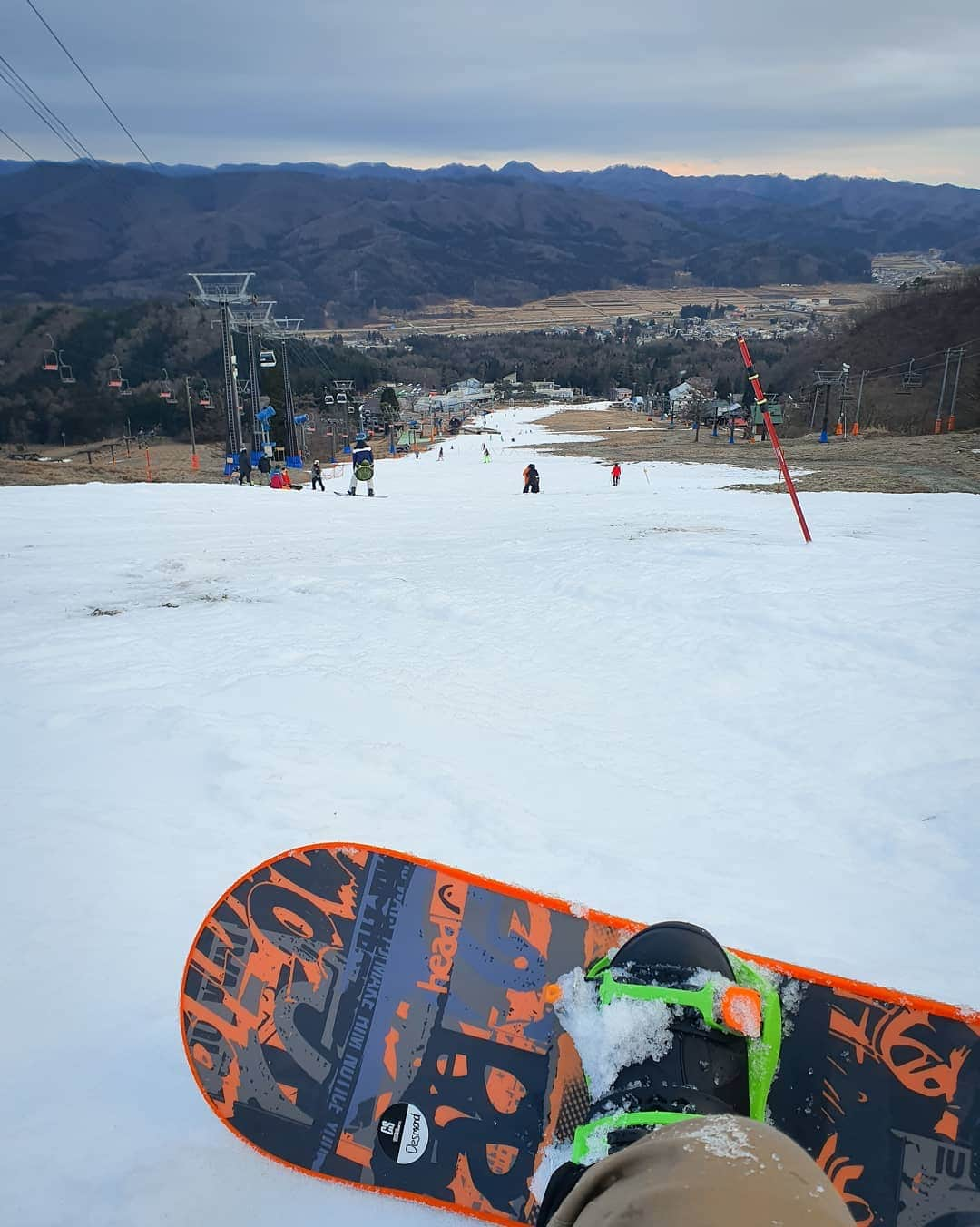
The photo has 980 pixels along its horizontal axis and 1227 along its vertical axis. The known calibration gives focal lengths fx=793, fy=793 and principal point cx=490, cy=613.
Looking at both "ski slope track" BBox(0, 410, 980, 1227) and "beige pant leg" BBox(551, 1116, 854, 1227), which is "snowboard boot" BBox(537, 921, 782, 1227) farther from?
"ski slope track" BBox(0, 410, 980, 1227)

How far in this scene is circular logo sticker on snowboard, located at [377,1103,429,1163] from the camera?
2.39 m

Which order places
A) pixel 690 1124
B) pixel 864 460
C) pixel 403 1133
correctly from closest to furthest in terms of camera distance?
pixel 690 1124 → pixel 403 1133 → pixel 864 460

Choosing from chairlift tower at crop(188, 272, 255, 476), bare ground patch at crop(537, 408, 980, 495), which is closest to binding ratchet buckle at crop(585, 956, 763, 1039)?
bare ground patch at crop(537, 408, 980, 495)

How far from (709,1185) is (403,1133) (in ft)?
5.04

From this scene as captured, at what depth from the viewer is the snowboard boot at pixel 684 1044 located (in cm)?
177

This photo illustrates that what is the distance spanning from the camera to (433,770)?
4.47 metres

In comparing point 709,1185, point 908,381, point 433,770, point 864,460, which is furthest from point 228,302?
point 908,381

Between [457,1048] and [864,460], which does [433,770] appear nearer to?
[457,1048]

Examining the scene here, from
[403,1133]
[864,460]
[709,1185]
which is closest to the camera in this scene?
[709,1185]

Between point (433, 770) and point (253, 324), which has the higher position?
point (253, 324)

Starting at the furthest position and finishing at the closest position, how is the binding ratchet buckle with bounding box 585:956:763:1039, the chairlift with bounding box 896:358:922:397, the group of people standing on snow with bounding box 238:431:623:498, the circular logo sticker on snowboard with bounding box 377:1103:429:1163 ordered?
the chairlift with bounding box 896:358:922:397
the group of people standing on snow with bounding box 238:431:623:498
the circular logo sticker on snowboard with bounding box 377:1103:429:1163
the binding ratchet buckle with bounding box 585:956:763:1039

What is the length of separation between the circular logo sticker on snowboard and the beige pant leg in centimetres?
132

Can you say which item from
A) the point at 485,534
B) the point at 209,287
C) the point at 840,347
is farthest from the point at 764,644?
the point at 840,347

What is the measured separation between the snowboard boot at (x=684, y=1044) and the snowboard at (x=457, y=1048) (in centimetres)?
26
